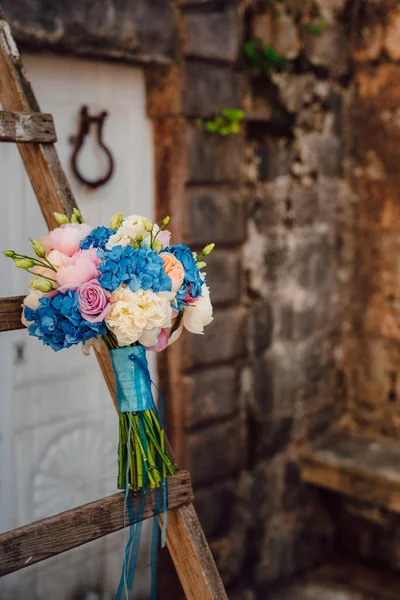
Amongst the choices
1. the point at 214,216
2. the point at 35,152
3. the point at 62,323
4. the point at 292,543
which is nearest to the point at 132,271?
the point at 62,323

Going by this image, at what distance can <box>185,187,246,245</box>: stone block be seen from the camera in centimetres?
269

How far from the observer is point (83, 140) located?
2479mm

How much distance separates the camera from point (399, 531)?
3361 mm

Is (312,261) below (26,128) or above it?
below

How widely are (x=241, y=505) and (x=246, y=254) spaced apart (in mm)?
1087

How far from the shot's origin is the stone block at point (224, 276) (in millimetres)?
2804

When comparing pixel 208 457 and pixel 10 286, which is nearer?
pixel 10 286

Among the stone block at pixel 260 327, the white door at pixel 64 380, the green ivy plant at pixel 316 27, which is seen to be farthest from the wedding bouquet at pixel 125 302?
the green ivy plant at pixel 316 27

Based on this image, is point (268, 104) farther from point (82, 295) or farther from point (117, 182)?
point (82, 295)

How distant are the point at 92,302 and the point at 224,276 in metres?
1.51

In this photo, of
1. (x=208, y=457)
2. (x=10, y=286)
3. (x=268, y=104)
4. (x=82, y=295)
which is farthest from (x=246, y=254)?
(x=82, y=295)

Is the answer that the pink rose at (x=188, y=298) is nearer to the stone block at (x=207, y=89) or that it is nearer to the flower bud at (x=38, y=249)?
the flower bud at (x=38, y=249)

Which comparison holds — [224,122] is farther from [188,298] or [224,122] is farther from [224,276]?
[188,298]

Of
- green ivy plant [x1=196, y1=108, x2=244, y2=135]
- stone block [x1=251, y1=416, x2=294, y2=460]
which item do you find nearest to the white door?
green ivy plant [x1=196, y1=108, x2=244, y2=135]
